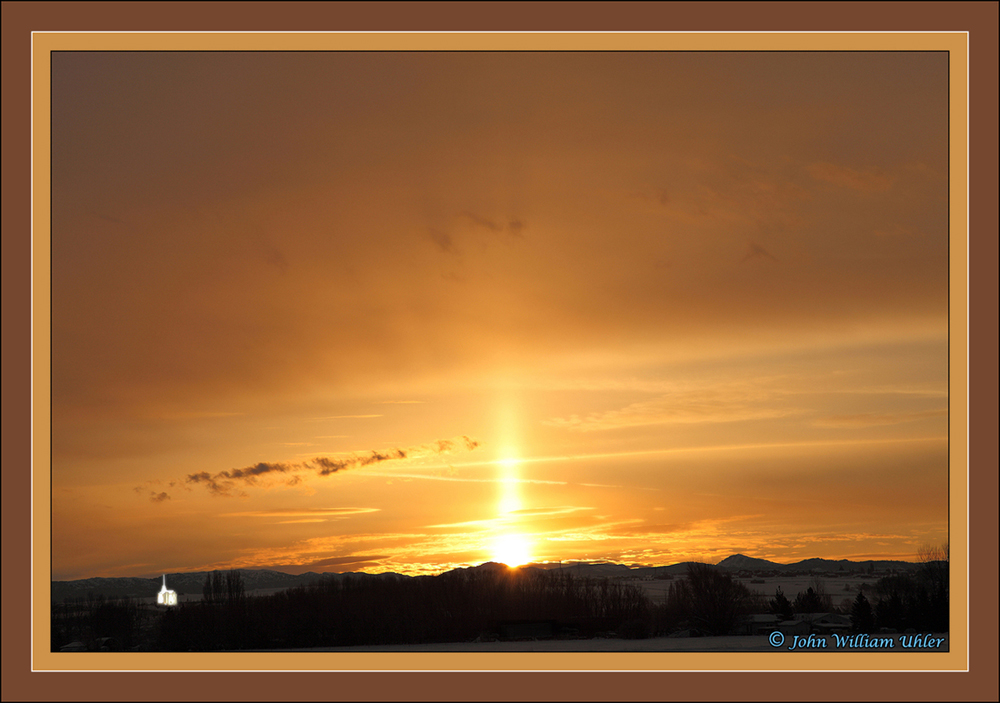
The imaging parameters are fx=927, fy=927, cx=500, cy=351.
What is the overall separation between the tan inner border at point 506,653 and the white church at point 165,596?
1.81ft

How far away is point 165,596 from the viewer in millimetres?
9539

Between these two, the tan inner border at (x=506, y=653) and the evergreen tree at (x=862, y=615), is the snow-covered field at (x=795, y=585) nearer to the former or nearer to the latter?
the evergreen tree at (x=862, y=615)

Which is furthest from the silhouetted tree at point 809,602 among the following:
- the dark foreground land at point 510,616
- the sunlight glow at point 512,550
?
the sunlight glow at point 512,550

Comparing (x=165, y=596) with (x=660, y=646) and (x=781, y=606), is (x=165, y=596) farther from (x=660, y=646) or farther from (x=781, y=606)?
(x=781, y=606)

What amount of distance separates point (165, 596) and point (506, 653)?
11.7 ft

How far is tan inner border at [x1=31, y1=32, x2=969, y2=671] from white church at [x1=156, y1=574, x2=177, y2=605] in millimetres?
551

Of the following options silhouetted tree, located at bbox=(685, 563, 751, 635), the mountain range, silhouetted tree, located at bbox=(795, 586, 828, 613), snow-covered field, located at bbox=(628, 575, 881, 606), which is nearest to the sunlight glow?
the mountain range

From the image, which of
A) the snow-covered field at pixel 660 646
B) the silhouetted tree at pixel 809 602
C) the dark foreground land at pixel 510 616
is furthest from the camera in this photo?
the silhouetted tree at pixel 809 602

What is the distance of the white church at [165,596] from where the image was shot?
375 inches

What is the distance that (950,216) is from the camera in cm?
944

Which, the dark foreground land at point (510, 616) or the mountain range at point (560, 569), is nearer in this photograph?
the dark foreground land at point (510, 616)

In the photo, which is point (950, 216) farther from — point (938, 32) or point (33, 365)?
point (33, 365)

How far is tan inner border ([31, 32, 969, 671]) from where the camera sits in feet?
29.7

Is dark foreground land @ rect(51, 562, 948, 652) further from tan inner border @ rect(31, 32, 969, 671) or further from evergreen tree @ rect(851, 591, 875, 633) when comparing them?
tan inner border @ rect(31, 32, 969, 671)
